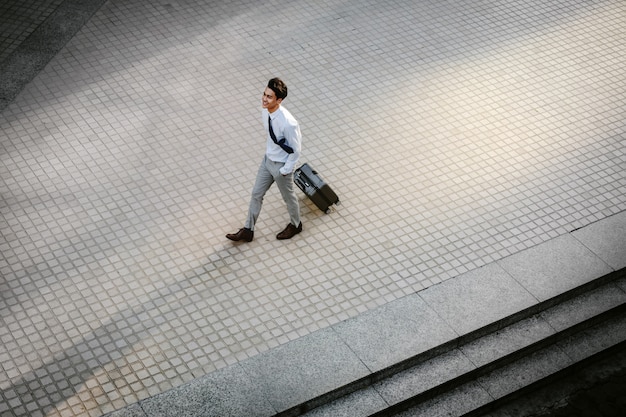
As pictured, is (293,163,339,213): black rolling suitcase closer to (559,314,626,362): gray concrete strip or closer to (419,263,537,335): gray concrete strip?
(419,263,537,335): gray concrete strip

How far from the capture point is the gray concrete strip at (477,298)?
7312 mm

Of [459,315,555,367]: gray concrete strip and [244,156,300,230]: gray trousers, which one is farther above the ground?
[244,156,300,230]: gray trousers

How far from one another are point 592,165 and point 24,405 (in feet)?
21.0

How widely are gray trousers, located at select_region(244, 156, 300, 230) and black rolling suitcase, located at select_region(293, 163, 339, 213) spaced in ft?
1.31

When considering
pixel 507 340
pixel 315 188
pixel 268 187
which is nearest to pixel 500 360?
pixel 507 340

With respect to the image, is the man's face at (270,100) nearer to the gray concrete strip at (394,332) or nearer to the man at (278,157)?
the man at (278,157)

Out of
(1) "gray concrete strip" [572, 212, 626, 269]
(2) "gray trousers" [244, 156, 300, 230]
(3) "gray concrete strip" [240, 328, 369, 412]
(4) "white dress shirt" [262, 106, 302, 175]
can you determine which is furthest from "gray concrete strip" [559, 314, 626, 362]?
(4) "white dress shirt" [262, 106, 302, 175]

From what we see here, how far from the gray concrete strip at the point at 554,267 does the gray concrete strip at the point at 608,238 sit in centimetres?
9

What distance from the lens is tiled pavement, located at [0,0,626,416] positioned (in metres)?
7.19

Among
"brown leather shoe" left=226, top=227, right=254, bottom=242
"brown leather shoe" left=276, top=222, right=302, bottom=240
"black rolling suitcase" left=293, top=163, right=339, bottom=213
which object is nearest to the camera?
"brown leather shoe" left=226, top=227, right=254, bottom=242

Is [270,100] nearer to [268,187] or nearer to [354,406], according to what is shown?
[268,187]

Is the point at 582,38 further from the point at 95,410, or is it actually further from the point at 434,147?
the point at 95,410

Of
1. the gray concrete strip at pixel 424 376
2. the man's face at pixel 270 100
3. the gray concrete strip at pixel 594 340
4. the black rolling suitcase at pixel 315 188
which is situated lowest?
the gray concrete strip at pixel 594 340

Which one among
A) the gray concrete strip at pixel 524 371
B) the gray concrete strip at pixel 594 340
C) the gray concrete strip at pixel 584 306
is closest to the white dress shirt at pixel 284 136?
the gray concrete strip at pixel 524 371
